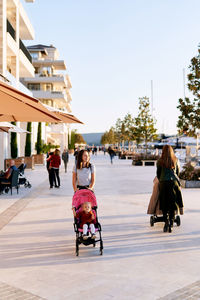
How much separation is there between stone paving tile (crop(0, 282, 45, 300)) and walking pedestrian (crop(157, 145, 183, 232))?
3606mm

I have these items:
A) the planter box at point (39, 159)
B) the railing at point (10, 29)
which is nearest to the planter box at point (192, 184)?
the railing at point (10, 29)

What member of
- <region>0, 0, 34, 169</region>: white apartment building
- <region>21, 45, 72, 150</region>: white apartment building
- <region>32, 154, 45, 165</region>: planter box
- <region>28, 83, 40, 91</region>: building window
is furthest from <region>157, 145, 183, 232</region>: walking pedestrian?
<region>28, 83, 40, 91</region>: building window

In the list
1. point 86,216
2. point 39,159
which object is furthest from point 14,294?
point 39,159

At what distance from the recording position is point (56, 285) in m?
4.39

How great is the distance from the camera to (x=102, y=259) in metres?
5.41

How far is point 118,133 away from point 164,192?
210 ft

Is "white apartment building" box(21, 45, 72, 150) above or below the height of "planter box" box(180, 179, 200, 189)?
above

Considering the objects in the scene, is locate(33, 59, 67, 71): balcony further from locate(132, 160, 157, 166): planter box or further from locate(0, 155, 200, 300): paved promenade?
locate(0, 155, 200, 300): paved promenade

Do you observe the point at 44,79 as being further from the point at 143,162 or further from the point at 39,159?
the point at 143,162

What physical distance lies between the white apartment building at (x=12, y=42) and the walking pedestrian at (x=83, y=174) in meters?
11.8

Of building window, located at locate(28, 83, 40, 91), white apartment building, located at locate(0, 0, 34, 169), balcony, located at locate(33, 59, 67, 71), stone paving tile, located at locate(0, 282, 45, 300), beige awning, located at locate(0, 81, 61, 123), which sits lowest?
stone paving tile, located at locate(0, 282, 45, 300)

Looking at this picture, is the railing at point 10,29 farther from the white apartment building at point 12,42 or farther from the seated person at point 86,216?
the seated person at point 86,216

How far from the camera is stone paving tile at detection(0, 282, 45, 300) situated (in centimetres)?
399

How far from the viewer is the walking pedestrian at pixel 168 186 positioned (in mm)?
7098
